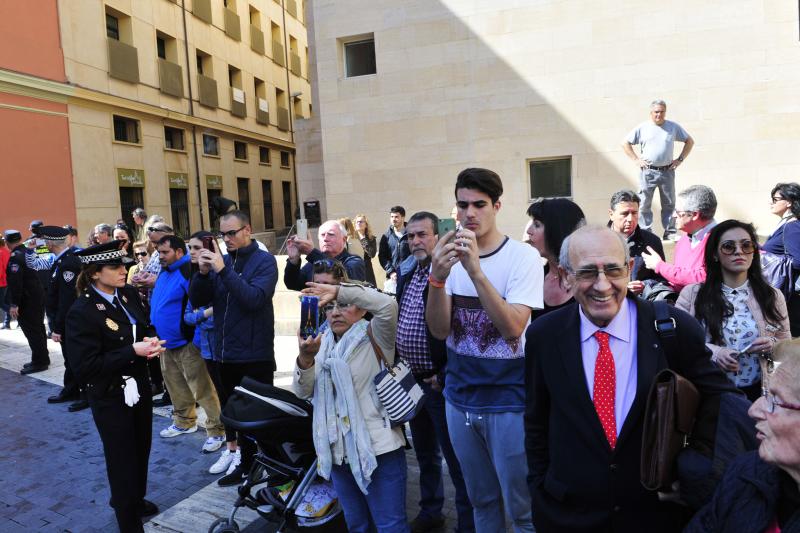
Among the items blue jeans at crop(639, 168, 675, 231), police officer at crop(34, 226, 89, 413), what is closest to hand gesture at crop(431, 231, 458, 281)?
police officer at crop(34, 226, 89, 413)

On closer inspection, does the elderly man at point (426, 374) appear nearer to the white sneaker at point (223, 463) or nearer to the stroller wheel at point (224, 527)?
the stroller wheel at point (224, 527)

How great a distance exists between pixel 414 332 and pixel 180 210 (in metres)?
22.4

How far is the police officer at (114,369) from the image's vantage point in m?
3.78

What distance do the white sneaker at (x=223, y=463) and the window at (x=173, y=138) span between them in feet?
67.4

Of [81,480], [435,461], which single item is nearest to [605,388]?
[435,461]

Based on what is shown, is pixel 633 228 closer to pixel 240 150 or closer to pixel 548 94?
pixel 548 94

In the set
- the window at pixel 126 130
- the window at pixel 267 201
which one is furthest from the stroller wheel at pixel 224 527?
the window at pixel 267 201

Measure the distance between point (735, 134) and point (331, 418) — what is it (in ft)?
34.2

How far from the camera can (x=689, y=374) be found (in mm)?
2006

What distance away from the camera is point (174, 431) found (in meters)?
5.82

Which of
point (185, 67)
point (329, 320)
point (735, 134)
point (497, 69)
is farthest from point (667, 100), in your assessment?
point (185, 67)

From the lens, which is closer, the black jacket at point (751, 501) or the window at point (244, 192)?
the black jacket at point (751, 501)

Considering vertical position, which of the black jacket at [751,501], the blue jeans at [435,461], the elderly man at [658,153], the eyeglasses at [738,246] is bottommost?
the blue jeans at [435,461]

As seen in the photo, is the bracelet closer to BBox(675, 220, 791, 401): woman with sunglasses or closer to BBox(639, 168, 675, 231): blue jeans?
BBox(675, 220, 791, 401): woman with sunglasses
